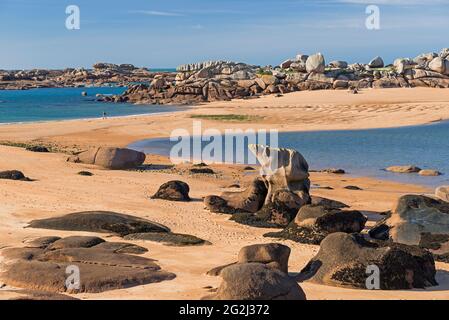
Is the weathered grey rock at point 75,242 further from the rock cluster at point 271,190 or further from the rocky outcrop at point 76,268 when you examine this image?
the rock cluster at point 271,190

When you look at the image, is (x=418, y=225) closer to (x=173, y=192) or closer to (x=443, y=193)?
(x=443, y=193)

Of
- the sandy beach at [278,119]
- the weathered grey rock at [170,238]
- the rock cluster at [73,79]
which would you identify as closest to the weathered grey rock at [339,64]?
the sandy beach at [278,119]

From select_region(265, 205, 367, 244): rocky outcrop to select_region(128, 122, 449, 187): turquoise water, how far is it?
10.7 m

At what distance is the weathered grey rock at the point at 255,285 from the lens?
28.6 ft

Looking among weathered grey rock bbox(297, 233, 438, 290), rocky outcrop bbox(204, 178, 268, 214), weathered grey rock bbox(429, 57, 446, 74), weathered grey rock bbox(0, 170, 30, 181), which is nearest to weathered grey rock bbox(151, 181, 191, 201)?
rocky outcrop bbox(204, 178, 268, 214)

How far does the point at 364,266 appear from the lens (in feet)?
35.9

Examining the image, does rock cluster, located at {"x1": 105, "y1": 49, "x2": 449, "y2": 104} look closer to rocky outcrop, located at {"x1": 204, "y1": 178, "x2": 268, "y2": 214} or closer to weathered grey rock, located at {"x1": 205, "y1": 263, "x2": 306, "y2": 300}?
rocky outcrop, located at {"x1": 204, "y1": 178, "x2": 268, "y2": 214}

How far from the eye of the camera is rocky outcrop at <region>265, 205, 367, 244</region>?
14.5 m

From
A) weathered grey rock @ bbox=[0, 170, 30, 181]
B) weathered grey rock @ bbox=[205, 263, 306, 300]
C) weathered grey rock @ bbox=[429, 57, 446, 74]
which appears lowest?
weathered grey rock @ bbox=[0, 170, 30, 181]

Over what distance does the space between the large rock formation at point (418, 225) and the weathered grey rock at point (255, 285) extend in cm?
557

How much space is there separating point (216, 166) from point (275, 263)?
58.6ft

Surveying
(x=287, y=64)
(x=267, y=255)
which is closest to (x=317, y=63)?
(x=287, y=64)

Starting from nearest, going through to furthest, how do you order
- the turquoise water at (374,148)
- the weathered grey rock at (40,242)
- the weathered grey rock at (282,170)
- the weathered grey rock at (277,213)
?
the weathered grey rock at (40,242) < the weathered grey rock at (277,213) < the weathered grey rock at (282,170) < the turquoise water at (374,148)
